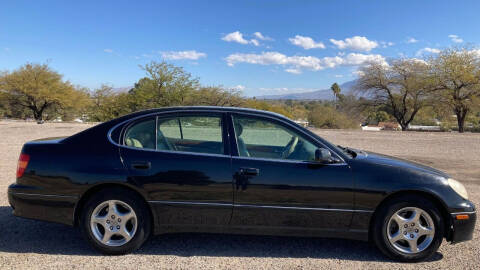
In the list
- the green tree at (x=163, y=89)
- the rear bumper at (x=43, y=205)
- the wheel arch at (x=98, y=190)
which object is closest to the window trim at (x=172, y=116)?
the wheel arch at (x=98, y=190)

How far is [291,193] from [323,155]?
1.72 ft

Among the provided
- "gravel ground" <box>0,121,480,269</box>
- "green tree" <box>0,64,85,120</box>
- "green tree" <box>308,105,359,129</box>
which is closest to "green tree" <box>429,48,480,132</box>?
"green tree" <box>308,105,359,129</box>

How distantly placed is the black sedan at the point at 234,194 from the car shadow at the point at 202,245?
0.80 feet

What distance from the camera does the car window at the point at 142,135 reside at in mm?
3510

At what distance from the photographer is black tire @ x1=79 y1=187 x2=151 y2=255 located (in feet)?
11.1

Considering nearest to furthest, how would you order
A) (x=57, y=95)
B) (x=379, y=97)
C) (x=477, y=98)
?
(x=477, y=98), (x=379, y=97), (x=57, y=95)

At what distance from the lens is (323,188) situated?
3.29 meters

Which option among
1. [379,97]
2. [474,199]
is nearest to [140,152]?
[474,199]

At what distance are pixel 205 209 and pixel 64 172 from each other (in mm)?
1592

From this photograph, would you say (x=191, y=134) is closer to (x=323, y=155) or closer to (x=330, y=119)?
(x=323, y=155)

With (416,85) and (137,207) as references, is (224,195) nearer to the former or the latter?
(137,207)

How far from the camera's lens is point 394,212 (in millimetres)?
3332

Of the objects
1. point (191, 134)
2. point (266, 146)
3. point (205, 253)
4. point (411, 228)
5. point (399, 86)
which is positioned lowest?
point (205, 253)

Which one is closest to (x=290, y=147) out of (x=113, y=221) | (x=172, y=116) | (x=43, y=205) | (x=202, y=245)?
(x=172, y=116)
